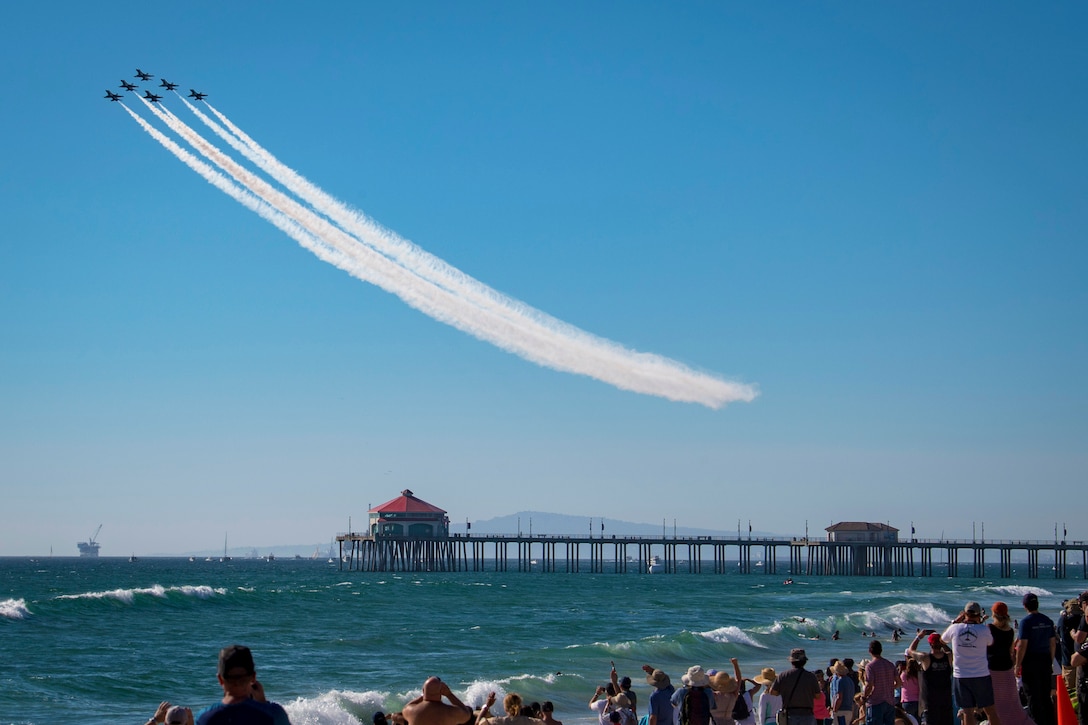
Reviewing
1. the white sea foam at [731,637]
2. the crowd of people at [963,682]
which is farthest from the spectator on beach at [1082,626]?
the white sea foam at [731,637]

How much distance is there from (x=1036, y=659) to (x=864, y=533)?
107670mm

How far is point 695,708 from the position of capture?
39.9 ft

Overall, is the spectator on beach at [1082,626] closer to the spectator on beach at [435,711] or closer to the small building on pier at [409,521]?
the spectator on beach at [435,711]

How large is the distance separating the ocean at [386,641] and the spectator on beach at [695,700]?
12.4 m

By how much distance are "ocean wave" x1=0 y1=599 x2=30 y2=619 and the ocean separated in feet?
0.32

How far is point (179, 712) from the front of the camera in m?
8.37

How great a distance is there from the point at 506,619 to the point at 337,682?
2647cm

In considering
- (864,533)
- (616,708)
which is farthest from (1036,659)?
(864,533)

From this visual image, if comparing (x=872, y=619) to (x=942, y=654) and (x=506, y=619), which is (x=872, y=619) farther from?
(x=942, y=654)

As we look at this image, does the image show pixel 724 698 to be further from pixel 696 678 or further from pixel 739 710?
pixel 696 678

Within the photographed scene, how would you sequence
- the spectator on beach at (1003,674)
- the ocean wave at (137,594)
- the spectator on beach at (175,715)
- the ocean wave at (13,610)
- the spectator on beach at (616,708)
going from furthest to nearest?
the ocean wave at (137,594) → the ocean wave at (13,610) → the spectator on beach at (616,708) → the spectator on beach at (1003,674) → the spectator on beach at (175,715)

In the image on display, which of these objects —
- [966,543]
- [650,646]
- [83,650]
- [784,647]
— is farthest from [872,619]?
[966,543]

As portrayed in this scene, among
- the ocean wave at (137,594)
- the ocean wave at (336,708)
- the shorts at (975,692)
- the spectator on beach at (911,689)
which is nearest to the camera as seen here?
the shorts at (975,692)

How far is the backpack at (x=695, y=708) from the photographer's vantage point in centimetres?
1212
